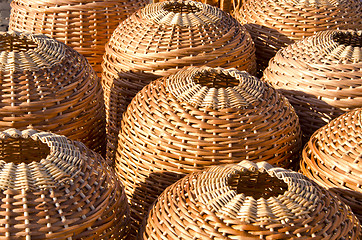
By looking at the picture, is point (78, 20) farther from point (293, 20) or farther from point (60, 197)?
point (60, 197)

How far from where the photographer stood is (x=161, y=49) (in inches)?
82.3

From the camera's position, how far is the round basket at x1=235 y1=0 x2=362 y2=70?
248 cm

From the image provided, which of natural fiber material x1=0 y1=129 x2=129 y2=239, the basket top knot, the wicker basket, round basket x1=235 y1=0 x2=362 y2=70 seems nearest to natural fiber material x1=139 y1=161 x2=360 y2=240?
natural fiber material x1=0 y1=129 x2=129 y2=239

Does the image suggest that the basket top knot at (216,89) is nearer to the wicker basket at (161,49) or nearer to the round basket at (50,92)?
the wicker basket at (161,49)

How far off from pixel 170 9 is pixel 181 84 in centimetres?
82

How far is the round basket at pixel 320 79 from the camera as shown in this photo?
2002mm

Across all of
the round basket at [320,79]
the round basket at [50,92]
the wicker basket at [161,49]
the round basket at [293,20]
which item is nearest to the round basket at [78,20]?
the wicker basket at [161,49]

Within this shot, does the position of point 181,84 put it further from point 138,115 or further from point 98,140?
point 98,140

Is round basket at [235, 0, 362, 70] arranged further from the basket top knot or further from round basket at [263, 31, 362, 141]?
the basket top knot

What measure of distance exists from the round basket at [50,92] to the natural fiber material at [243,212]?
22.3 inches

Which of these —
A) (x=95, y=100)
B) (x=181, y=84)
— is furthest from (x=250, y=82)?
(x=95, y=100)

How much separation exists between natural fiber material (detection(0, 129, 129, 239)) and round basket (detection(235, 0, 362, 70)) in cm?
135

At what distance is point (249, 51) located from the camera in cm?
235

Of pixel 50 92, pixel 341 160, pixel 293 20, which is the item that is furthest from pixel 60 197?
pixel 293 20
